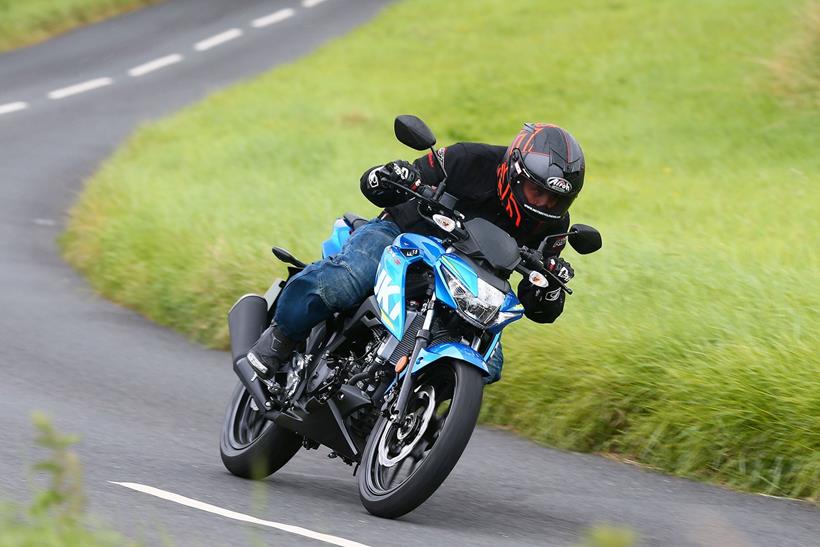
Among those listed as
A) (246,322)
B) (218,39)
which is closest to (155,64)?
(218,39)

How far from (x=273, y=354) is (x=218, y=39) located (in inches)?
792

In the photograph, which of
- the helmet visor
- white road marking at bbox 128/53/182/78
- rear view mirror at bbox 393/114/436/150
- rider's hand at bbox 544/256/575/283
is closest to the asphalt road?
rider's hand at bbox 544/256/575/283

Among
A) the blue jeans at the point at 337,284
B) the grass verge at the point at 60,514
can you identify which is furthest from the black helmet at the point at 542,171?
the grass verge at the point at 60,514

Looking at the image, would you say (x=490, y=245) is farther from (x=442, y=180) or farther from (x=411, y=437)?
(x=411, y=437)

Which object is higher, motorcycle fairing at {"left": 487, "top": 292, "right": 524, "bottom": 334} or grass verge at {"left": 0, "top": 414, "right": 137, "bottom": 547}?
grass verge at {"left": 0, "top": 414, "right": 137, "bottom": 547}

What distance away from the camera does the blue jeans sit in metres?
6.12

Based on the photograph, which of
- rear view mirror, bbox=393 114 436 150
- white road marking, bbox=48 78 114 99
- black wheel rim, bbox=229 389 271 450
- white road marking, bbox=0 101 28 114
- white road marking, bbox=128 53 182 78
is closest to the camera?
rear view mirror, bbox=393 114 436 150

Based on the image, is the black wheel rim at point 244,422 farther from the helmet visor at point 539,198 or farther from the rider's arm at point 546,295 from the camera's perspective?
the helmet visor at point 539,198

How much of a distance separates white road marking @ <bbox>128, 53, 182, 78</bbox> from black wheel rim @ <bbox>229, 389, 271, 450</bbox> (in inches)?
671

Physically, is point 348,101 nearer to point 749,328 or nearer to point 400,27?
point 400,27

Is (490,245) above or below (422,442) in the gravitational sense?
above

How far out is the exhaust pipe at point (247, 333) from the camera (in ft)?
21.1

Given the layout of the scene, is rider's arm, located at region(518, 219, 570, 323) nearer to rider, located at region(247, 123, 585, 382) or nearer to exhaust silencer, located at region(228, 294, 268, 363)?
rider, located at region(247, 123, 585, 382)

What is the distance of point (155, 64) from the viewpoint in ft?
77.9
